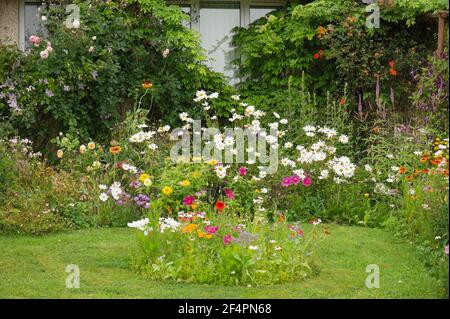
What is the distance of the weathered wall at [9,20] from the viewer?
36.5 feet

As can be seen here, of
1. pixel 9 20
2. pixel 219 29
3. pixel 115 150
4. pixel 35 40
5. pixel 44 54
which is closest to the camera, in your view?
pixel 115 150

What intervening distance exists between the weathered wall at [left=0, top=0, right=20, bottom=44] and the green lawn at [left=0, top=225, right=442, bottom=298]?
14.4ft

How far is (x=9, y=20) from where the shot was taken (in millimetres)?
11180

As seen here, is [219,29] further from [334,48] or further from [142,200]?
[142,200]

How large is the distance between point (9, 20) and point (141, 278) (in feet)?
20.9

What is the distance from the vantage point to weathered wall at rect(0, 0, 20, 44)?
36.5ft

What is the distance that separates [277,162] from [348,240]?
5.72 feet

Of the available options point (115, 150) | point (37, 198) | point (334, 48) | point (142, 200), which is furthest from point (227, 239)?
point (334, 48)

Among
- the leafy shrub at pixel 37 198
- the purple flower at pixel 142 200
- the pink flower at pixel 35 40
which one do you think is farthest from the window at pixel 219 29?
the purple flower at pixel 142 200

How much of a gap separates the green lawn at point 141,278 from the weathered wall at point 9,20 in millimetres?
4397

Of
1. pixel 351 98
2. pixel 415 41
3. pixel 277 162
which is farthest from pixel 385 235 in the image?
pixel 415 41

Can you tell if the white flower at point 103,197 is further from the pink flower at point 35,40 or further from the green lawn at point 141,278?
the pink flower at point 35,40
